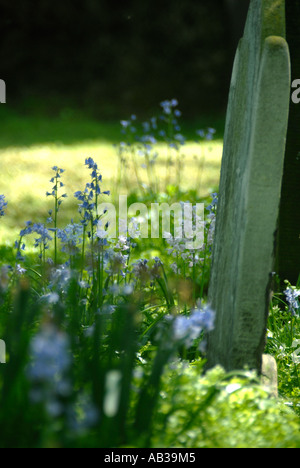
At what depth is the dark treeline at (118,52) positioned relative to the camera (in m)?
12.4

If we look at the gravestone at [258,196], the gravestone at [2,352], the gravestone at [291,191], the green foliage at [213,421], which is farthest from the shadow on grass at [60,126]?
the green foliage at [213,421]

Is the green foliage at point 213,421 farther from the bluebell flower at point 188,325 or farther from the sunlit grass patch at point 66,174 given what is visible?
the sunlit grass patch at point 66,174

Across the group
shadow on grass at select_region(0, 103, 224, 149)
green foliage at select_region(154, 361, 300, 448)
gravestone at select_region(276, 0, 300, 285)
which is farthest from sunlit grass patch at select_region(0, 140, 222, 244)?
green foliage at select_region(154, 361, 300, 448)

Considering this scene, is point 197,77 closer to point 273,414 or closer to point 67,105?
point 67,105

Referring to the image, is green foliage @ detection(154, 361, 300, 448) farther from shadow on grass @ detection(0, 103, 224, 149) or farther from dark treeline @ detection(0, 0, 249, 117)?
dark treeline @ detection(0, 0, 249, 117)

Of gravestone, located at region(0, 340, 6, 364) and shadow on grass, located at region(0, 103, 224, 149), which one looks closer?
gravestone, located at region(0, 340, 6, 364)

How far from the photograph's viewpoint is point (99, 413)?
5.25 feet

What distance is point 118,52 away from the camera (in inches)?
495

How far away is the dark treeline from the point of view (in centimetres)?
1244

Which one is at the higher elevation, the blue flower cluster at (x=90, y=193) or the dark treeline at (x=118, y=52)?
the dark treeline at (x=118, y=52)

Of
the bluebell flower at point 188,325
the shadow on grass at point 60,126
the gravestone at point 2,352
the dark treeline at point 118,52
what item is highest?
the dark treeline at point 118,52

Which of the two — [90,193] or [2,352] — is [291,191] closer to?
[90,193]

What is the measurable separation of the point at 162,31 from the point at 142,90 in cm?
123
